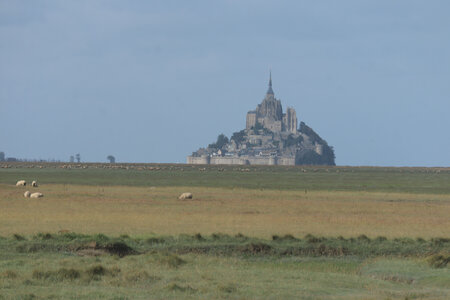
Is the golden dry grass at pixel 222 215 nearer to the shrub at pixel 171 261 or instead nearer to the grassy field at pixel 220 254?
the grassy field at pixel 220 254

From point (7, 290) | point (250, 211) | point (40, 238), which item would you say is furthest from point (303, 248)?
point (250, 211)

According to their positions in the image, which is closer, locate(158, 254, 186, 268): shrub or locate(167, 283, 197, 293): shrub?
locate(167, 283, 197, 293): shrub

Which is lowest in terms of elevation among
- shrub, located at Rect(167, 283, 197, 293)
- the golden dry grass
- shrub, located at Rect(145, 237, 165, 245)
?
shrub, located at Rect(167, 283, 197, 293)

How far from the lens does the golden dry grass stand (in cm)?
3562

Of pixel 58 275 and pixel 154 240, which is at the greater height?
pixel 154 240

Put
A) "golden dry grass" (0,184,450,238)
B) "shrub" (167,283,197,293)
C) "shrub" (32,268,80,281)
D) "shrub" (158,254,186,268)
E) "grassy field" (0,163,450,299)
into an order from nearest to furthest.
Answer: "shrub" (167,283,197,293)
"grassy field" (0,163,450,299)
"shrub" (32,268,80,281)
"shrub" (158,254,186,268)
"golden dry grass" (0,184,450,238)

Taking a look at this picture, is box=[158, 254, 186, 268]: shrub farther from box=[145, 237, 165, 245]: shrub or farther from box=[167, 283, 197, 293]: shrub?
box=[145, 237, 165, 245]: shrub

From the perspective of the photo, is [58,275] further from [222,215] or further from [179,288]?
[222,215]

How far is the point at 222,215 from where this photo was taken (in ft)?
144

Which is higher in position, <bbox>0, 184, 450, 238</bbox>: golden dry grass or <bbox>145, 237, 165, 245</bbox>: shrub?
<bbox>0, 184, 450, 238</bbox>: golden dry grass

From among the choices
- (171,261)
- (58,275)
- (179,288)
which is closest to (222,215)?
(171,261)

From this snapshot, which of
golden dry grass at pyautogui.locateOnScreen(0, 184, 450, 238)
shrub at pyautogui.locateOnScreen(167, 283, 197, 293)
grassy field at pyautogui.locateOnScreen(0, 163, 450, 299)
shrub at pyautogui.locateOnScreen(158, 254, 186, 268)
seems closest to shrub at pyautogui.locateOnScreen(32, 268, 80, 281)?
grassy field at pyautogui.locateOnScreen(0, 163, 450, 299)

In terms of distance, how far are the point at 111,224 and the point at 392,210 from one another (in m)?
20.1

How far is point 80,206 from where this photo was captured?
4922cm
